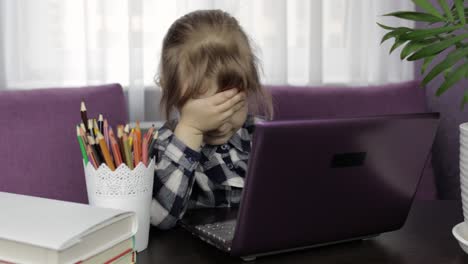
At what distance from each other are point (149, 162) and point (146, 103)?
90 centimetres

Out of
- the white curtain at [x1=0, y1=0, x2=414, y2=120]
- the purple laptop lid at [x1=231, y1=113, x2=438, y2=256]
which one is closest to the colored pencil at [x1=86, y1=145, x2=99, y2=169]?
the purple laptop lid at [x1=231, y1=113, x2=438, y2=256]

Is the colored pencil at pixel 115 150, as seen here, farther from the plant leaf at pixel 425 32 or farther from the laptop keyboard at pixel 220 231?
the plant leaf at pixel 425 32

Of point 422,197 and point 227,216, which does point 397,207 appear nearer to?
point 227,216

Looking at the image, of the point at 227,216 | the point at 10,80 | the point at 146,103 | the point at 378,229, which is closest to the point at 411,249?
the point at 378,229

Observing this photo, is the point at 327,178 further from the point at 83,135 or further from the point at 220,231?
the point at 83,135

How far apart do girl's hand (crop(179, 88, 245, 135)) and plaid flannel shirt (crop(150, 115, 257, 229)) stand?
51 millimetres

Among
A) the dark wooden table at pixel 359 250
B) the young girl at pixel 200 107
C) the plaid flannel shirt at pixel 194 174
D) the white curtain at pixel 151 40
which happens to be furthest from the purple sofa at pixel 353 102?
the dark wooden table at pixel 359 250

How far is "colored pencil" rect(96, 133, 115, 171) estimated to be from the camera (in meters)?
0.94

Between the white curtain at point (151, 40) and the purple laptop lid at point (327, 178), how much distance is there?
28.8 inches

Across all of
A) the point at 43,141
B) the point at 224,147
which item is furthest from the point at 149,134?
the point at 43,141

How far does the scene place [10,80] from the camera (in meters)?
1.72

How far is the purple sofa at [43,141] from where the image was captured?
1.42 metres

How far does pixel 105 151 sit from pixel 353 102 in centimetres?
107

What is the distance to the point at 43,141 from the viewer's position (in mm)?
1452
